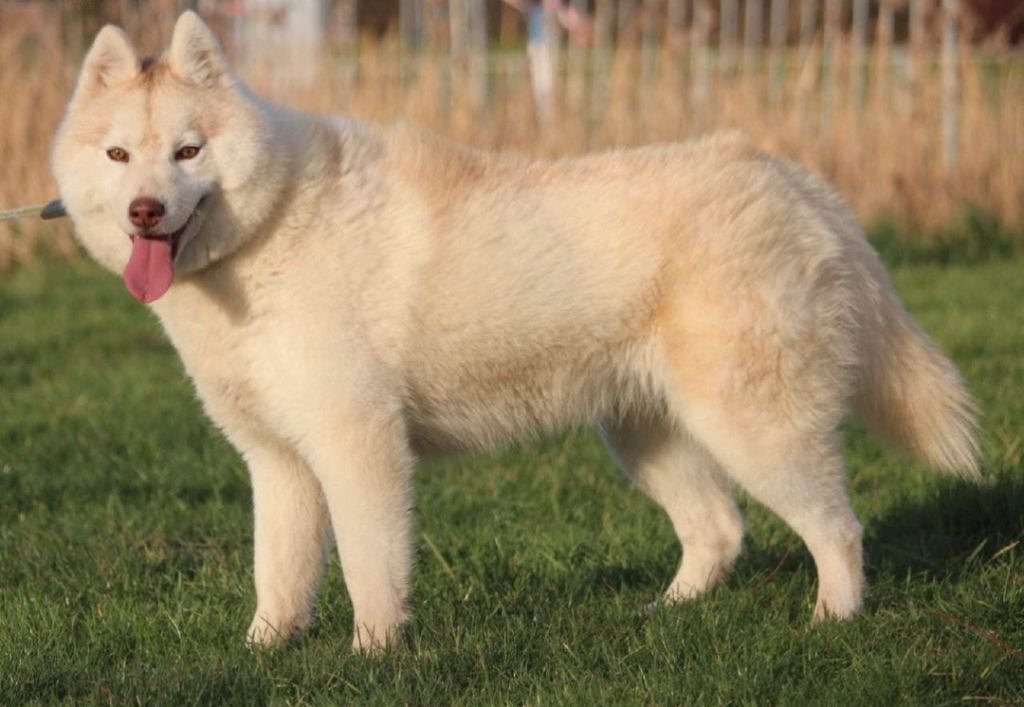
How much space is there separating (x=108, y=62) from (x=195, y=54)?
0.75ft

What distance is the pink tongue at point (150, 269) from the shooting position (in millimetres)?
3691

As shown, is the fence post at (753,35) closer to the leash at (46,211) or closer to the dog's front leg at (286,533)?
the leash at (46,211)

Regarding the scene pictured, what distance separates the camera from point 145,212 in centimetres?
358

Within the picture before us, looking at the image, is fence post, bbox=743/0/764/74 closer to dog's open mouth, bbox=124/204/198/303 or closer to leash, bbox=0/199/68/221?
leash, bbox=0/199/68/221

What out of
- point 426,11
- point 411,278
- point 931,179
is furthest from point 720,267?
point 426,11

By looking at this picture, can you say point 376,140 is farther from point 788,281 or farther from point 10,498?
point 10,498

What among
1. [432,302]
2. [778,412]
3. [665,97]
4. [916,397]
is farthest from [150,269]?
[665,97]

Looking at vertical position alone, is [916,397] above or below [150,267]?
below

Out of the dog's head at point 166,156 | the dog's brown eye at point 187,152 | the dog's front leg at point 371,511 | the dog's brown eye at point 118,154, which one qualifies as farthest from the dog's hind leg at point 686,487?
the dog's brown eye at point 118,154

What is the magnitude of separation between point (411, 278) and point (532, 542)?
3.77 feet

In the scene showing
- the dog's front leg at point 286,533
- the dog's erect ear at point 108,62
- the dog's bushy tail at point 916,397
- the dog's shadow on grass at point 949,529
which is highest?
the dog's erect ear at point 108,62

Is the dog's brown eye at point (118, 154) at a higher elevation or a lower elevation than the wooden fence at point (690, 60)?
higher

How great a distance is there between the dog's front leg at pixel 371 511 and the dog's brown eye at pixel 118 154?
0.82m

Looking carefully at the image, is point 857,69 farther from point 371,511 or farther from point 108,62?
point 371,511
